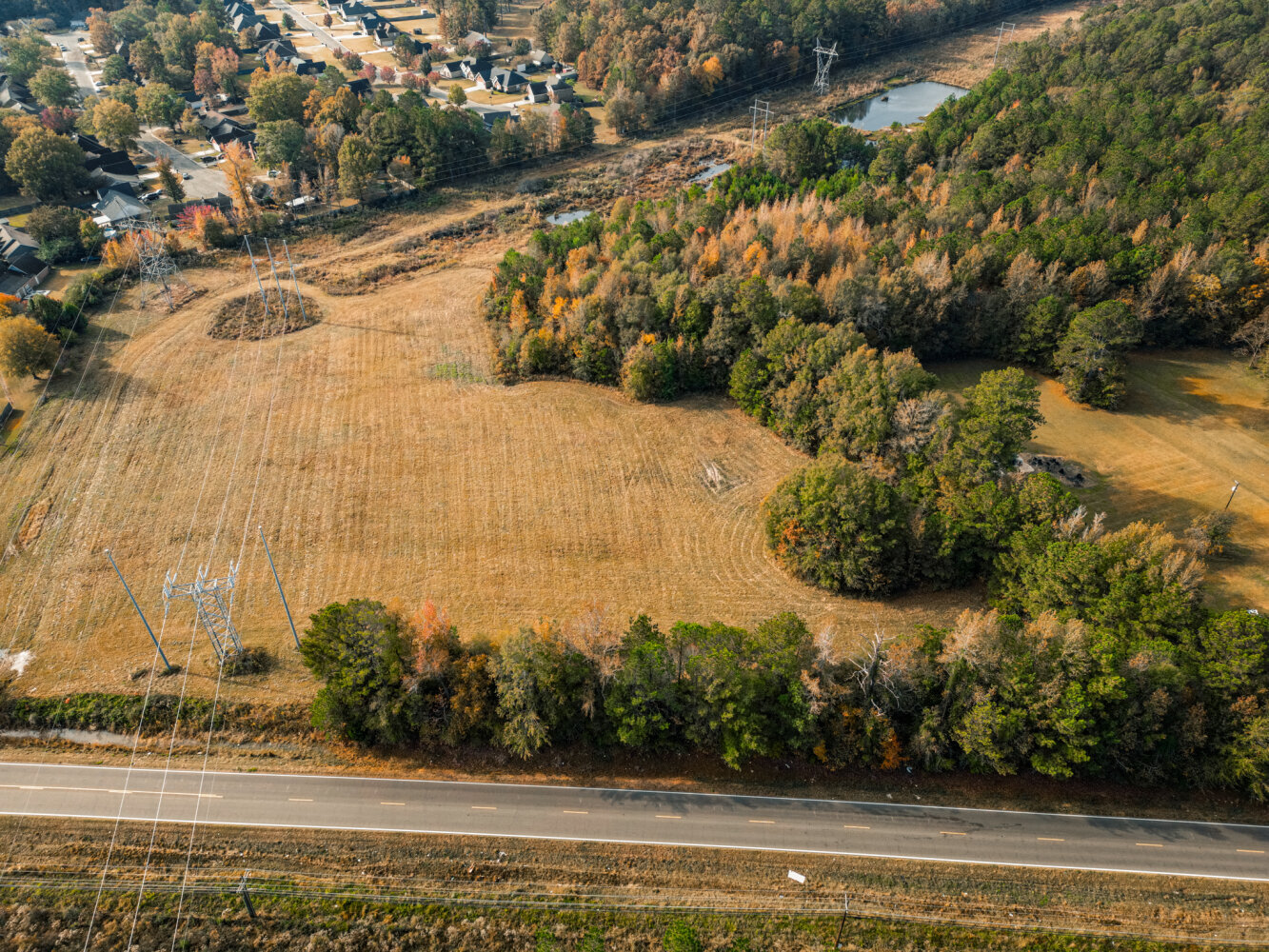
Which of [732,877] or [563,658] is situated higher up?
[563,658]

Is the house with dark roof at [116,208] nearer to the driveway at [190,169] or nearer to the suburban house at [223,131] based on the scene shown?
the driveway at [190,169]

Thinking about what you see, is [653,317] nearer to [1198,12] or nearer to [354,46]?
[1198,12]

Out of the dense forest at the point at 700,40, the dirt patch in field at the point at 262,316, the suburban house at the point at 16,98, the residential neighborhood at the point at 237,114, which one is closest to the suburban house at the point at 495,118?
the residential neighborhood at the point at 237,114

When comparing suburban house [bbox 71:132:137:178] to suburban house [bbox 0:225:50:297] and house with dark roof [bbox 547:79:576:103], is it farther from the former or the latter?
house with dark roof [bbox 547:79:576:103]

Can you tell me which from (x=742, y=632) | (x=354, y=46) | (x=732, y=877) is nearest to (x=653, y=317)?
(x=742, y=632)

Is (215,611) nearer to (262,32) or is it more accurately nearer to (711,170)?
(711,170)

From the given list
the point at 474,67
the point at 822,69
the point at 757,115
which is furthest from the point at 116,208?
the point at 822,69
